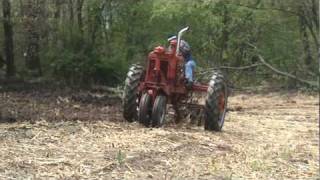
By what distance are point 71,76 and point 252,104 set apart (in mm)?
5130

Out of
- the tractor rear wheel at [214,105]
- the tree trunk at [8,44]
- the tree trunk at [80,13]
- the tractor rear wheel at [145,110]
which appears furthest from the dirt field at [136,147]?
the tree trunk at [80,13]

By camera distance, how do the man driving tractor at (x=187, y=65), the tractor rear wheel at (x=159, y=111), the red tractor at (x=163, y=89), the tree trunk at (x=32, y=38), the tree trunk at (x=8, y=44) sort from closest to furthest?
the tractor rear wheel at (x=159, y=111) → the red tractor at (x=163, y=89) → the man driving tractor at (x=187, y=65) → the tree trunk at (x=32, y=38) → the tree trunk at (x=8, y=44)

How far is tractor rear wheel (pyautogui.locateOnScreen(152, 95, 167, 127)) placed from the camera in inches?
427

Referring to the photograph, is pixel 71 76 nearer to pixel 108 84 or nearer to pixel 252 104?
pixel 108 84

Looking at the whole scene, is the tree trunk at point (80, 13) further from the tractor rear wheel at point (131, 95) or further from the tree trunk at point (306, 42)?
the tractor rear wheel at point (131, 95)

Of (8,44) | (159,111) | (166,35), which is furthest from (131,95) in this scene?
(166,35)

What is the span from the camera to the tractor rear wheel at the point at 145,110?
10.9 meters

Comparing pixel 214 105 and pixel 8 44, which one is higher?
pixel 8 44

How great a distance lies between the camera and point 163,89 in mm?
11258

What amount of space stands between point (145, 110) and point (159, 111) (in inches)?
8.9

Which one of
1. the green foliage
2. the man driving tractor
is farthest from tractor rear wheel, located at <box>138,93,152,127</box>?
the green foliage

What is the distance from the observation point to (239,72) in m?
23.3

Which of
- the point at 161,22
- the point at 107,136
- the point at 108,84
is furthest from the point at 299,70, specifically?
the point at 107,136

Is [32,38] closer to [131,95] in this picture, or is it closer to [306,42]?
[131,95]
